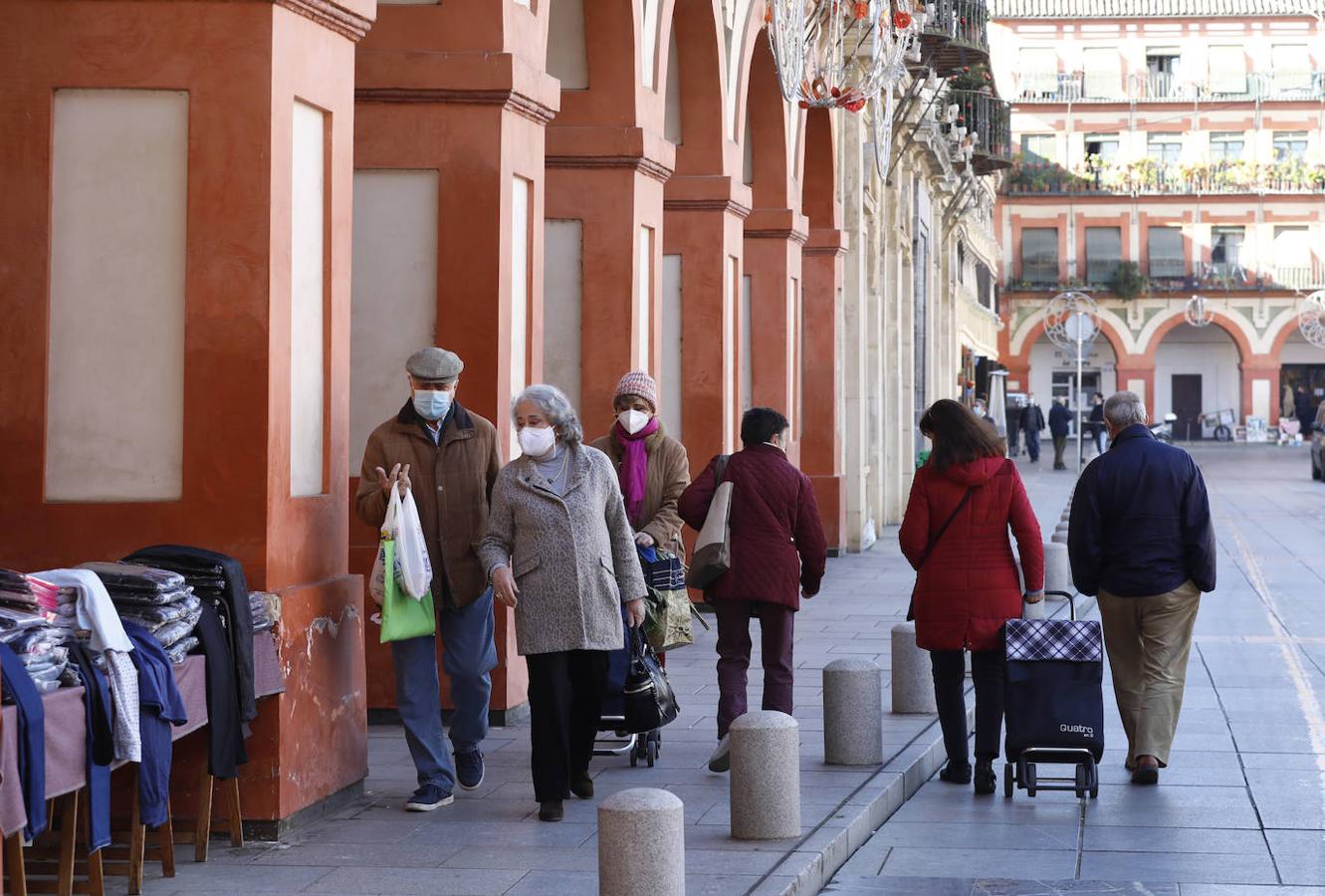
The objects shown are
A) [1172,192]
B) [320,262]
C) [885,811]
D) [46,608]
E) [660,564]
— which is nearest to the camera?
[46,608]

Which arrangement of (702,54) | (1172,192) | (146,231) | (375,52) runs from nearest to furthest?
(146,231), (375,52), (702,54), (1172,192)

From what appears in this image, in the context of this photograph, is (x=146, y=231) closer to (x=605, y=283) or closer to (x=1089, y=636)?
(x=1089, y=636)

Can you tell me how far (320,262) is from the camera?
27.3 feet

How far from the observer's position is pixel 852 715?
9.48m

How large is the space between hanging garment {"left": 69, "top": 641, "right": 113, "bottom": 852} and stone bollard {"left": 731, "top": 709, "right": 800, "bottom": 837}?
7.93ft

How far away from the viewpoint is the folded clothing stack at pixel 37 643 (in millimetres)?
5980

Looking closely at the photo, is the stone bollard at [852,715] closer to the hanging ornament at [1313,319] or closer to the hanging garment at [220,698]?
the hanging garment at [220,698]

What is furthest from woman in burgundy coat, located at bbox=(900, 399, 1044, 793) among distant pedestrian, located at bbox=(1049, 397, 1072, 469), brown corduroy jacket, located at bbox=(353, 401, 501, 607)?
distant pedestrian, located at bbox=(1049, 397, 1072, 469)

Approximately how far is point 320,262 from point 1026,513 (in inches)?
130

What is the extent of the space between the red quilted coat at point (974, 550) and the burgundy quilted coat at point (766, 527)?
52cm

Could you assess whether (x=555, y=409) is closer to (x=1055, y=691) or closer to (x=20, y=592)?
(x=1055, y=691)

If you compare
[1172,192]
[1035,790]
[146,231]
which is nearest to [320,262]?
[146,231]

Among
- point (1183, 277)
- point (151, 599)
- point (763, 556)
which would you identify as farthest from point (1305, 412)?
point (151, 599)

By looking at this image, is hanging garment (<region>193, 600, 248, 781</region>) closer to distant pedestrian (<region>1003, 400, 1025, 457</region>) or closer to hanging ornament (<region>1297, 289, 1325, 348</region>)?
distant pedestrian (<region>1003, 400, 1025, 457</region>)
